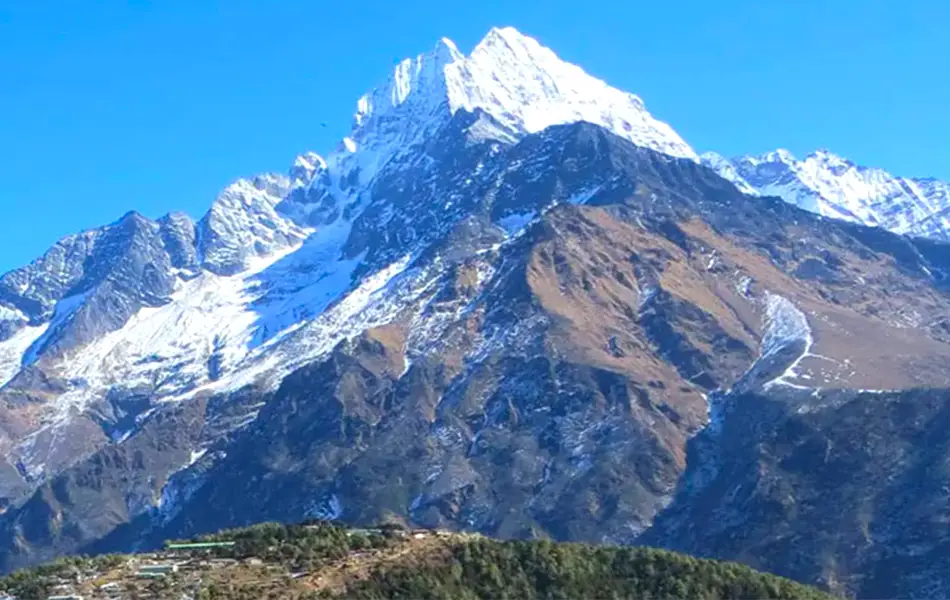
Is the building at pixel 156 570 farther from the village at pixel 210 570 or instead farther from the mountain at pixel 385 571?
the mountain at pixel 385 571

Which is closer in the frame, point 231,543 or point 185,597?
point 185,597

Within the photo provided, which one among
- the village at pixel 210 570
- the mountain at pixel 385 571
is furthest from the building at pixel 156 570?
the mountain at pixel 385 571

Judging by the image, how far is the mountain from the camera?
5295 inches

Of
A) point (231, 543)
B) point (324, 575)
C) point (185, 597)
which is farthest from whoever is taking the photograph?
point (231, 543)

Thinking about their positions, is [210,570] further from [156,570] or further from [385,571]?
[385,571]

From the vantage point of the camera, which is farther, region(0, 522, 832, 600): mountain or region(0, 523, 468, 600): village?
region(0, 522, 832, 600): mountain

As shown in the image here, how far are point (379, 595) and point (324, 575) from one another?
21.5 feet

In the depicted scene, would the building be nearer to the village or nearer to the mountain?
the village

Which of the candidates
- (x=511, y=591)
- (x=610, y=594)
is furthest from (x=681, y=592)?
(x=511, y=591)

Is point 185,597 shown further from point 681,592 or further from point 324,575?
point 681,592

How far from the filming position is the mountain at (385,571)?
134m

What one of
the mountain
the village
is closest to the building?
the village

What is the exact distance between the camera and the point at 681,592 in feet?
495

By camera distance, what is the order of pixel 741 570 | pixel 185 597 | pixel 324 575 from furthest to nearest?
1. pixel 741 570
2. pixel 324 575
3. pixel 185 597
